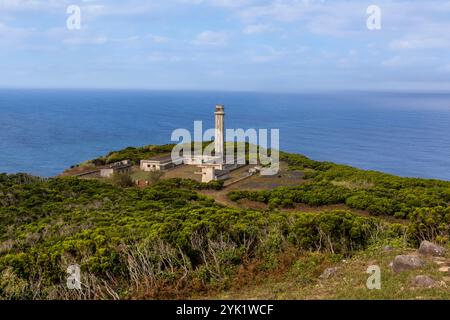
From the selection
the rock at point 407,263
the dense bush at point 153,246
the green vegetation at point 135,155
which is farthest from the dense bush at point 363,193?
the green vegetation at point 135,155

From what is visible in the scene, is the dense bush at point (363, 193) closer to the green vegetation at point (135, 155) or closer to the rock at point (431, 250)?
the rock at point (431, 250)

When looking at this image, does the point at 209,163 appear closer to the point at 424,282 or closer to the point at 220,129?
the point at 220,129

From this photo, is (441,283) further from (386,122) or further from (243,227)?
(386,122)

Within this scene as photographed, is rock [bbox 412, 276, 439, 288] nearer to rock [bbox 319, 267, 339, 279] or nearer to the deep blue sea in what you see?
rock [bbox 319, 267, 339, 279]

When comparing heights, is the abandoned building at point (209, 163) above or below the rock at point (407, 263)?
below

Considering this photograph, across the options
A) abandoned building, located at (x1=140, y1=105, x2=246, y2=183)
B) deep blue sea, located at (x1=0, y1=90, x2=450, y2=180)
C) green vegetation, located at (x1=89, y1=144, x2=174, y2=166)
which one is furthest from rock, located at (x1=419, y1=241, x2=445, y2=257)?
deep blue sea, located at (x1=0, y1=90, x2=450, y2=180)

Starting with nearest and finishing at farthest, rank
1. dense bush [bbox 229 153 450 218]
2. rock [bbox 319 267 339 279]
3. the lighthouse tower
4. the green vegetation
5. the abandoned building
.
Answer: rock [bbox 319 267 339 279], dense bush [bbox 229 153 450 218], the abandoned building, the lighthouse tower, the green vegetation
